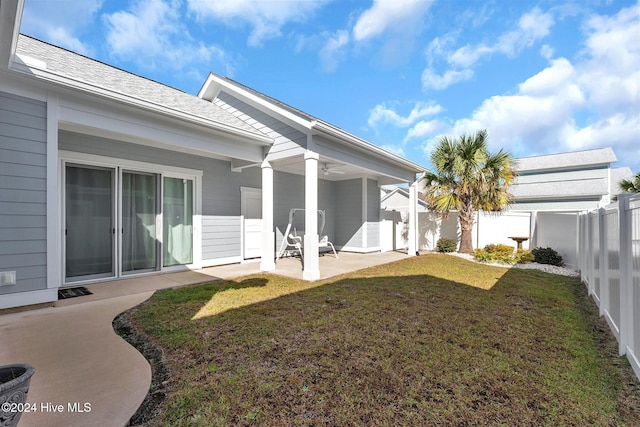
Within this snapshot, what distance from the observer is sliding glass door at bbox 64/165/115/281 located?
5316 mm

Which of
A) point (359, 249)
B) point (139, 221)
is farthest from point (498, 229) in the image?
point (139, 221)

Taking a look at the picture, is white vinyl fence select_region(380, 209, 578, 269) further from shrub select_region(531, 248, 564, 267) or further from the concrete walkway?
the concrete walkway

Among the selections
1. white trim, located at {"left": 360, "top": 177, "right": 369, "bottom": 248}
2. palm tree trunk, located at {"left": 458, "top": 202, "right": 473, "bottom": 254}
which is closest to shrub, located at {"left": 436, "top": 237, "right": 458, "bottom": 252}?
palm tree trunk, located at {"left": 458, "top": 202, "right": 473, "bottom": 254}

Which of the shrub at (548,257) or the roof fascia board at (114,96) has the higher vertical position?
the roof fascia board at (114,96)

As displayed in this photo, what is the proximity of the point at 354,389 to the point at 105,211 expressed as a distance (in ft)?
19.4

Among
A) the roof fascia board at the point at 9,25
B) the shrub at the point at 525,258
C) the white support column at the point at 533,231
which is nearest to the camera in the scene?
the roof fascia board at the point at 9,25

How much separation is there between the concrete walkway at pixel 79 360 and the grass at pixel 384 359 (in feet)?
0.91

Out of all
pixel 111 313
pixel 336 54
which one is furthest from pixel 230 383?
pixel 336 54

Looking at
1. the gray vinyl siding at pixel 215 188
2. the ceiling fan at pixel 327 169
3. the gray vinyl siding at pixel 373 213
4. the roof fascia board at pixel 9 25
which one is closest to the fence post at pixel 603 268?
the ceiling fan at pixel 327 169

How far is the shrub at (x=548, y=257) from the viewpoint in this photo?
27.1 ft

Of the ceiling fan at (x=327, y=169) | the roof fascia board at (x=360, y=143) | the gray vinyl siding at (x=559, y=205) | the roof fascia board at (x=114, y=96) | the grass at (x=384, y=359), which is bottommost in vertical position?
the grass at (x=384, y=359)

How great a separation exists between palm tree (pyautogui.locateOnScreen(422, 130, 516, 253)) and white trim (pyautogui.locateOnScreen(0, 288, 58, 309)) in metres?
10.2

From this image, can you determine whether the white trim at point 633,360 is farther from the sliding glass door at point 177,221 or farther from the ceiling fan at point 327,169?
the sliding glass door at point 177,221

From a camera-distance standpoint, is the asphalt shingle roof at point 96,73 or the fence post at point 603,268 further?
the asphalt shingle roof at point 96,73
